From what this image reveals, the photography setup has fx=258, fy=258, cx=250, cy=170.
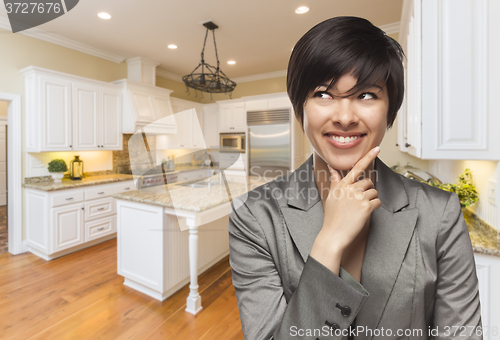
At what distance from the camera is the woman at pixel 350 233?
0.43 meters

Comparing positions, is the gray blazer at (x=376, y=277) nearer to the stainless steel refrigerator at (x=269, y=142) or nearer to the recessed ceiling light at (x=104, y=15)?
the recessed ceiling light at (x=104, y=15)

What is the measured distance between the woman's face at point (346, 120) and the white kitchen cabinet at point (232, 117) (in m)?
4.75

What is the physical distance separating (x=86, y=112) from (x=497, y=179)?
4.45m

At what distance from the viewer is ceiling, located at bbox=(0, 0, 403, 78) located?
2801mm

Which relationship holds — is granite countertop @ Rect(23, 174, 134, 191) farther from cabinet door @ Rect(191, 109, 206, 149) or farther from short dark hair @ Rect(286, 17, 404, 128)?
short dark hair @ Rect(286, 17, 404, 128)

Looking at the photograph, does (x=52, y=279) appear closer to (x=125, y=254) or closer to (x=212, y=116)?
(x=125, y=254)

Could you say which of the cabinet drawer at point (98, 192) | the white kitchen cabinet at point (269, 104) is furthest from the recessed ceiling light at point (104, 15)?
the white kitchen cabinet at point (269, 104)

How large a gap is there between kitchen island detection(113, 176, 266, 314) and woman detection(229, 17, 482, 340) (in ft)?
4.92

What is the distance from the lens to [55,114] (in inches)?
134

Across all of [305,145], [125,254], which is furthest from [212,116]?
[125,254]

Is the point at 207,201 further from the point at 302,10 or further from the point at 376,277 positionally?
the point at 302,10

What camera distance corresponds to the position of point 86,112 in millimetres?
3717

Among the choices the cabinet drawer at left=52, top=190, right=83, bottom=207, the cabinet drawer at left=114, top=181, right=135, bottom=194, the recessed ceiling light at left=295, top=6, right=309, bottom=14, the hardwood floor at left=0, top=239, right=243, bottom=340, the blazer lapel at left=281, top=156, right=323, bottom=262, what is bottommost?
the hardwood floor at left=0, top=239, right=243, bottom=340

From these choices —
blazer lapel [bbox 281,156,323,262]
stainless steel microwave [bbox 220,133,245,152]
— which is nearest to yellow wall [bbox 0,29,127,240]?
stainless steel microwave [bbox 220,133,245,152]
